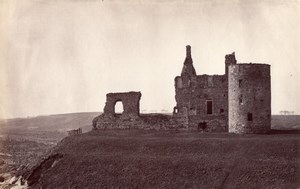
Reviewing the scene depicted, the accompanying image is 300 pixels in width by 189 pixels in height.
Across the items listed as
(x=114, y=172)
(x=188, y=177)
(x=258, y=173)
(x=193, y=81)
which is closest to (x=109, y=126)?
(x=193, y=81)

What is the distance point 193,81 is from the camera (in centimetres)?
4053

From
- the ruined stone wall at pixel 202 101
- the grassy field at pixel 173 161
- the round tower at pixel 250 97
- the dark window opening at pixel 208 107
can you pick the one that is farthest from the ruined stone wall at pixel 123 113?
the round tower at pixel 250 97

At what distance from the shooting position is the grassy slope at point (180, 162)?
26.5 m

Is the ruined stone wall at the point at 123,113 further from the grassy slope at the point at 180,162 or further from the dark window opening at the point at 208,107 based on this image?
the dark window opening at the point at 208,107

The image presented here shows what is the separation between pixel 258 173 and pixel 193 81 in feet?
50.4

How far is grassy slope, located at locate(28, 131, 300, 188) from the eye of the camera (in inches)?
1043

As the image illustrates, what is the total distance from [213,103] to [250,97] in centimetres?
545


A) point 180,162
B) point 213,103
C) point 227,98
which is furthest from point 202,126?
point 180,162

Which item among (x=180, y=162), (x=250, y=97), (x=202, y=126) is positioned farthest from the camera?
(x=202, y=126)

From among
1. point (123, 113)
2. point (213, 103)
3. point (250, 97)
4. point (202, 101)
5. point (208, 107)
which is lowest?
point (123, 113)

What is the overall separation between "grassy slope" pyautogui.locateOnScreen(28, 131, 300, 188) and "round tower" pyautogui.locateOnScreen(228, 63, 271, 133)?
1.62m

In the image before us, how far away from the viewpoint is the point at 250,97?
113 ft

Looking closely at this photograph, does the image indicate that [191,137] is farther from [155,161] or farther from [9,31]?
[9,31]

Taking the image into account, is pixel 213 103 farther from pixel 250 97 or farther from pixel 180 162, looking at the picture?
pixel 180 162
